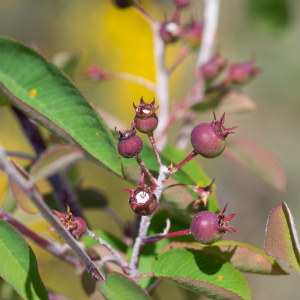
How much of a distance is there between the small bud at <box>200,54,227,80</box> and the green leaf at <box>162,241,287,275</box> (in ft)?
2.53

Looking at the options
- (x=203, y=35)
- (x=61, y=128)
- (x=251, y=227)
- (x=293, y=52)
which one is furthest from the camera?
(x=293, y=52)

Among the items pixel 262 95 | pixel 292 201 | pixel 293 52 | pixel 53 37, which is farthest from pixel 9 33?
pixel 292 201

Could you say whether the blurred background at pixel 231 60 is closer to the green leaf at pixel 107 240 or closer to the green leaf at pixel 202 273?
the green leaf at pixel 107 240

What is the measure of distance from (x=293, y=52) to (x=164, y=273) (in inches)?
269

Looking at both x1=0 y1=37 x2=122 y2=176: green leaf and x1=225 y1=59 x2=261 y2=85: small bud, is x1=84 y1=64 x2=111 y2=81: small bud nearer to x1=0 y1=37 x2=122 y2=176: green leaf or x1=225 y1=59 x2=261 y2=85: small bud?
x1=225 y1=59 x2=261 y2=85: small bud

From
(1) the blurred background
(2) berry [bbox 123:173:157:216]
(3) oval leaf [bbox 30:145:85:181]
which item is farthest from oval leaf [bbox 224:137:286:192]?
(1) the blurred background

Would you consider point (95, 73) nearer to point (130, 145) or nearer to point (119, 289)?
point (130, 145)

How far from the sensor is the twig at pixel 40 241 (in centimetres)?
88

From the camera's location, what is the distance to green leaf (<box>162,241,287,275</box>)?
0.76m

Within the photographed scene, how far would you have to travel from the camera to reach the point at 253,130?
21.9 feet

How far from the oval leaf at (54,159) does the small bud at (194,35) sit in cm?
79

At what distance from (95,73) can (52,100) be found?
89 cm

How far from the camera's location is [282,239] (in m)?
0.64

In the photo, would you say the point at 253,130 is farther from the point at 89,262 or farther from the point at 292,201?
the point at 89,262
